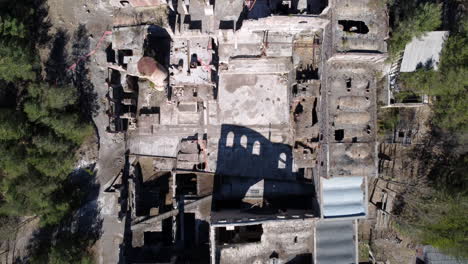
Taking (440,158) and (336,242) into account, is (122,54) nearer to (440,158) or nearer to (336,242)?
(336,242)

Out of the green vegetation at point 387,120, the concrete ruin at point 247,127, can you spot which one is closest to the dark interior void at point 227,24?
the concrete ruin at point 247,127

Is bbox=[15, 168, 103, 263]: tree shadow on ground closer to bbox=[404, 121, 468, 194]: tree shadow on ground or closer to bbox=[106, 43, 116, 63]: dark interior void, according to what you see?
bbox=[106, 43, 116, 63]: dark interior void

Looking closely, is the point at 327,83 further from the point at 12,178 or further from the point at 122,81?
the point at 12,178

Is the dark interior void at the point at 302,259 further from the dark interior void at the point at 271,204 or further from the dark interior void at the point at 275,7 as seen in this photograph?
the dark interior void at the point at 275,7

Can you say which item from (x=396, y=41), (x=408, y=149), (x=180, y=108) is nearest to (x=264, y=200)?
(x=180, y=108)

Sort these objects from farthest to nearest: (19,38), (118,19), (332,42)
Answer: (118,19)
(19,38)
(332,42)
